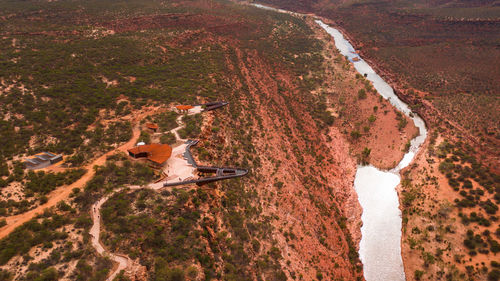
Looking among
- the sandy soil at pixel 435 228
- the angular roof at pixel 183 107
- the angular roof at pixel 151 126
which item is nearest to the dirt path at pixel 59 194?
the angular roof at pixel 151 126

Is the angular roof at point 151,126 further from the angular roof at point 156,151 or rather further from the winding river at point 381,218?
the winding river at point 381,218

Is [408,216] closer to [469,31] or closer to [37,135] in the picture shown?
[37,135]

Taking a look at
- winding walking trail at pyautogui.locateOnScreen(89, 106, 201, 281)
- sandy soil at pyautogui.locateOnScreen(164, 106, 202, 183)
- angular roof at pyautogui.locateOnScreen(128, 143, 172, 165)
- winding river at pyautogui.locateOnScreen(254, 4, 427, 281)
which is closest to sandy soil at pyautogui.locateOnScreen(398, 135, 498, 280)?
winding river at pyautogui.locateOnScreen(254, 4, 427, 281)

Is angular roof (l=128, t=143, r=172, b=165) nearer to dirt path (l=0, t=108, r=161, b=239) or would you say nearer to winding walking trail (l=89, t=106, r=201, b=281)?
winding walking trail (l=89, t=106, r=201, b=281)

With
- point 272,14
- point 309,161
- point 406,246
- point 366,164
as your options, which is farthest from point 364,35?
point 406,246

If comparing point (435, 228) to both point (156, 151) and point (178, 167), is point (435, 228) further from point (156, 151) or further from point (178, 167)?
point (156, 151)

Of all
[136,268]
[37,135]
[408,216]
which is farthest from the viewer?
[408,216]
